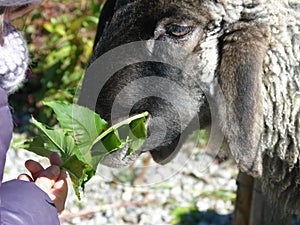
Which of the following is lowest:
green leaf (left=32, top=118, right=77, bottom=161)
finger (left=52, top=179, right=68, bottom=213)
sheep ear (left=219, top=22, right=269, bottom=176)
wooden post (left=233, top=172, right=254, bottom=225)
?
wooden post (left=233, top=172, right=254, bottom=225)

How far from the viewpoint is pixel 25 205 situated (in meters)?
2.50

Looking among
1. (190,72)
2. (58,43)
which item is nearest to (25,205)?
(190,72)

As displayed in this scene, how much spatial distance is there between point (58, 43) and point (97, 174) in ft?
4.86

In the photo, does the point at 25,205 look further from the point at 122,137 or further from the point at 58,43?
the point at 58,43

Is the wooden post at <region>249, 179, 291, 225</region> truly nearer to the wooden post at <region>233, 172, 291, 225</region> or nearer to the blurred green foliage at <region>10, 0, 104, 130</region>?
the wooden post at <region>233, 172, 291, 225</region>

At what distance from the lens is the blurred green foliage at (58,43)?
→ 5.39 metres

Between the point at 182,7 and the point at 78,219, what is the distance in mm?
2141

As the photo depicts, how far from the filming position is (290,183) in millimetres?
3270

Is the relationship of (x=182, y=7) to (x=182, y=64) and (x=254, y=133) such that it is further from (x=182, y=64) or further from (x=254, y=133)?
(x=254, y=133)

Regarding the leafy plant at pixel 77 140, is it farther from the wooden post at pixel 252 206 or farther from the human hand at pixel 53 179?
the wooden post at pixel 252 206

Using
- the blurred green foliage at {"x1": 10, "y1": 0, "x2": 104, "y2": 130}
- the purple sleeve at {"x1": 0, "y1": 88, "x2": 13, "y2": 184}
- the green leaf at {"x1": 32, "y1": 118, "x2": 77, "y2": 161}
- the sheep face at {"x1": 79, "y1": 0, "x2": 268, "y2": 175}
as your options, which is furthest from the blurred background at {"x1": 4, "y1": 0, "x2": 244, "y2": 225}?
the purple sleeve at {"x1": 0, "y1": 88, "x2": 13, "y2": 184}

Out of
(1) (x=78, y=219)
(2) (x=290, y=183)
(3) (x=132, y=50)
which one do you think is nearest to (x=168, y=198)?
(1) (x=78, y=219)

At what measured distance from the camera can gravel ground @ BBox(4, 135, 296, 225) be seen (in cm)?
469

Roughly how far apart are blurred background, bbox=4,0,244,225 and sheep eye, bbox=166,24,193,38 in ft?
4.77
